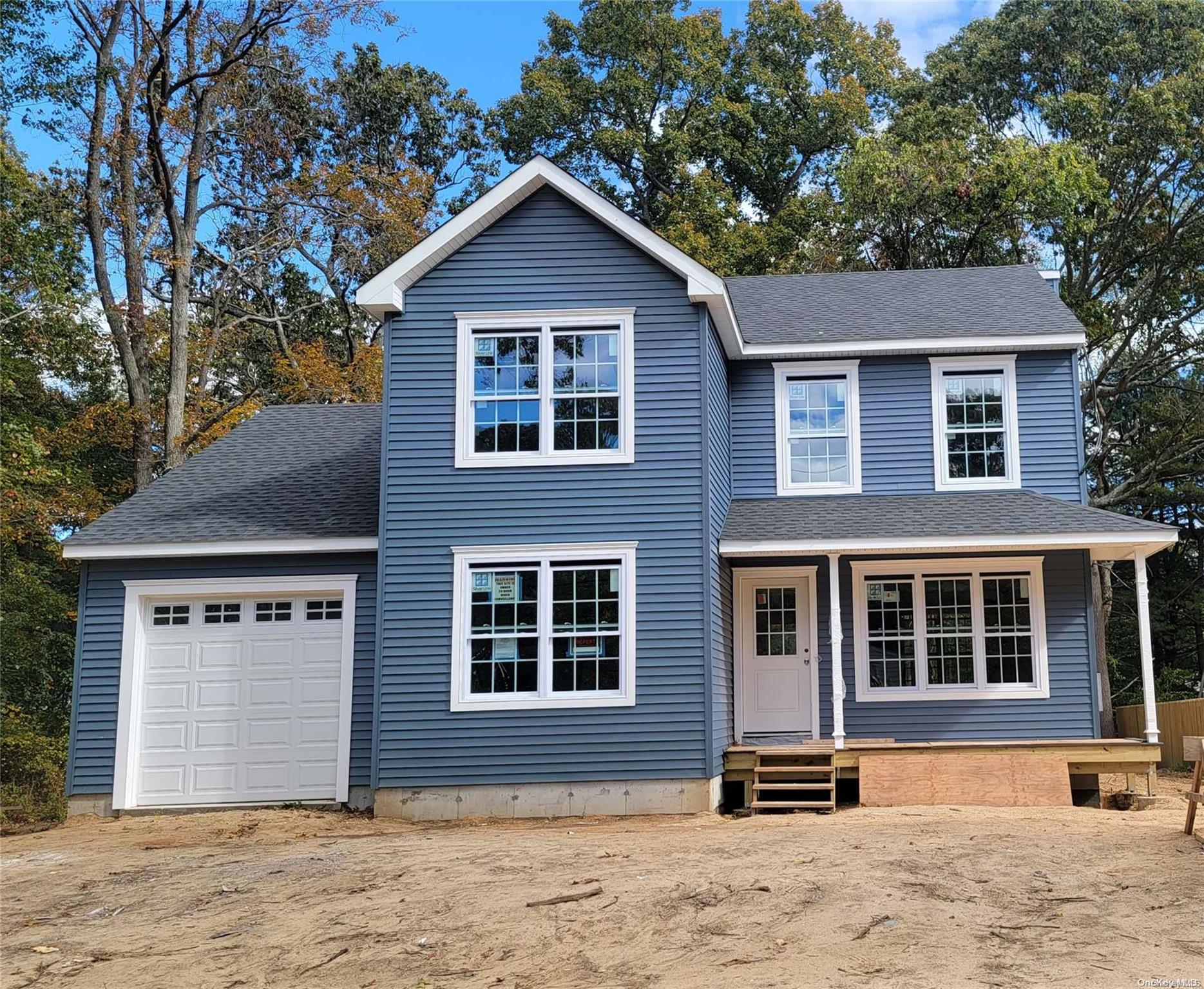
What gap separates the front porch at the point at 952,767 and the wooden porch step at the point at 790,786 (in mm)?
24

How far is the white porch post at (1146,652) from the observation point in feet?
43.5

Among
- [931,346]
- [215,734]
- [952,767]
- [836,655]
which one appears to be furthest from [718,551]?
[215,734]

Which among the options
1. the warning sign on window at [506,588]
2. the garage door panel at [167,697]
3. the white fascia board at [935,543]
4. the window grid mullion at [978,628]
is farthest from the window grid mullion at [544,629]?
the window grid mullion at [978,628]

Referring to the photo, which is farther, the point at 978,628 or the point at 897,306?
the point at 897,306

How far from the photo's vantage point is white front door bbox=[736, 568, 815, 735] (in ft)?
48.4

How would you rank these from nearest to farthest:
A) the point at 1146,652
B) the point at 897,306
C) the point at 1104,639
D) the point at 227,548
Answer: the point at 1146,652
the point at 227,548
the point at 897,306
the point at 1104,639

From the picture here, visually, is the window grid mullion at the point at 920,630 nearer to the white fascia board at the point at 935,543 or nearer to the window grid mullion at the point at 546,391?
the white fascia board at the point at 935,543

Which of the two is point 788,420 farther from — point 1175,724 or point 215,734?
point 1175,724

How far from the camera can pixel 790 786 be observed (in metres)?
12.9

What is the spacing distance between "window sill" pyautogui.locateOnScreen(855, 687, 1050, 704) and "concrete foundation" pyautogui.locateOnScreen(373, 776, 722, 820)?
3003 millimetres

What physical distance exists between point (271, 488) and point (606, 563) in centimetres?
499

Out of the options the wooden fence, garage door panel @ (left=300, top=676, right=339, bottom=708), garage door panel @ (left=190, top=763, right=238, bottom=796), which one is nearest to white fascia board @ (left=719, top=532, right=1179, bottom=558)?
garage door panel @ (left=300, top=676, right=339, bottom=708)

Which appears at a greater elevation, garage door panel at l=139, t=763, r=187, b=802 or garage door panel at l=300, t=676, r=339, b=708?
garage door panel at l=300, t=676, r=339, b=708

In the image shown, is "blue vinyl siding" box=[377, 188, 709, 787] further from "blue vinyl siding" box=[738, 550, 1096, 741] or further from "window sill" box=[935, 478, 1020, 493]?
"window sill" box=[935, 478, 1020, 493]
